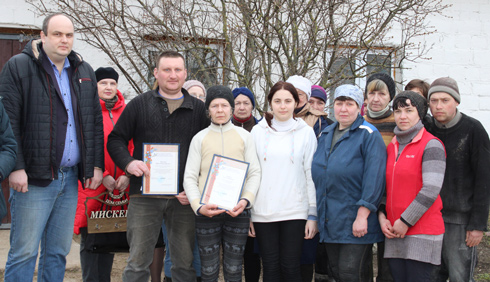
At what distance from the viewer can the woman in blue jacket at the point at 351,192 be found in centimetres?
300

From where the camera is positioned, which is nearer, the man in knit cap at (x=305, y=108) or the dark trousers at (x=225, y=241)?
the dark trousers at (x=225, y=241)

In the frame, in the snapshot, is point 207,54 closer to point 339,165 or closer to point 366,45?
point 366,45

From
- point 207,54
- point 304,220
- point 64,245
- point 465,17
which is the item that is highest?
point 465,17

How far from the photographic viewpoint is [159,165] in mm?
3229

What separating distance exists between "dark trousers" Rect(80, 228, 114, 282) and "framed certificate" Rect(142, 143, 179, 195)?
1035mm

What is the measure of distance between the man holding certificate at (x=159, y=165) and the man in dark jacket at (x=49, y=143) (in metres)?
0.26

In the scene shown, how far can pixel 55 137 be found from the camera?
3.00m

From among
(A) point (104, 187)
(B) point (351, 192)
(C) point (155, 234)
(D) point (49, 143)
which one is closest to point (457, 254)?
(B) point (351, 192)

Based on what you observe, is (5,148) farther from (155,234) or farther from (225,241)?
(225,241)

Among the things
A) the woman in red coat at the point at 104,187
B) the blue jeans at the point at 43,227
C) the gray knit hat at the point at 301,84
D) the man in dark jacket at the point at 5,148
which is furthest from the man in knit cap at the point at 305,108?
the man in dark jacket at the point at 5,148

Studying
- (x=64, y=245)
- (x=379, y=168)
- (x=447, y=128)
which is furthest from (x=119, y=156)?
(x=447, y=128)

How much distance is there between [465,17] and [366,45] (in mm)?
2579

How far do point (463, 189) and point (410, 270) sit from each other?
719 mm

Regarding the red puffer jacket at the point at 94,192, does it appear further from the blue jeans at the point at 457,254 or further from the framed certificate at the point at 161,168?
the blue jeans at the point at 457,254
